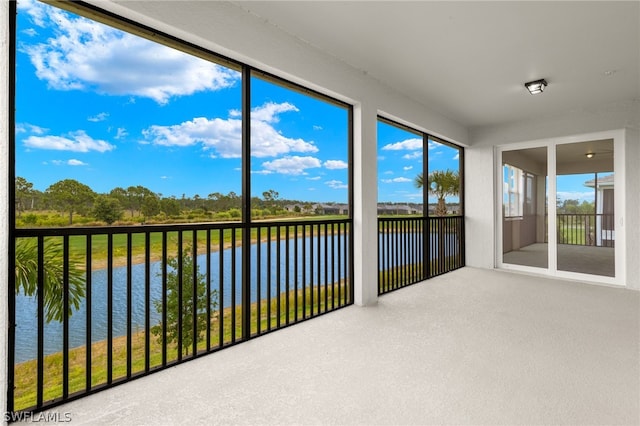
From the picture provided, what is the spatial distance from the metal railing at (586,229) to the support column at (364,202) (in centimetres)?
324

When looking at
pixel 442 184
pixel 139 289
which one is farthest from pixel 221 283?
pixel 442 184

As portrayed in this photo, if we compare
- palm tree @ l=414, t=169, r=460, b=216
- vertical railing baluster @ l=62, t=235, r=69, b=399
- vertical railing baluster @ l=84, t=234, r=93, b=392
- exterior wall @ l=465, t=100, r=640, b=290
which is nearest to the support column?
palm tree @ l=414, t=169, r=460, b=216

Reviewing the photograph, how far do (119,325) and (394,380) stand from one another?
1.68m

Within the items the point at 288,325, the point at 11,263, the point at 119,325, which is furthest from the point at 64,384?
the point at 288,325

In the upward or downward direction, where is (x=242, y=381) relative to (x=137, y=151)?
downward

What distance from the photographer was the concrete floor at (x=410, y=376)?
4.94 ft

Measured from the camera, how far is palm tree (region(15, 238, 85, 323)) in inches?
61.7

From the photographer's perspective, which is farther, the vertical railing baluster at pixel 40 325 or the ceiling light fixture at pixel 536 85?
the ceiling light fixture at pixel 536 85

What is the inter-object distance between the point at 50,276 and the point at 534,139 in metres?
5.80

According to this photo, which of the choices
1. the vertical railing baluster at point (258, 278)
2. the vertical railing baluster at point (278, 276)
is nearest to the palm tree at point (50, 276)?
the vertical railing baluster at point (258, 278)

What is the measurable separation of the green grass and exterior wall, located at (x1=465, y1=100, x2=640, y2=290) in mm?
3588

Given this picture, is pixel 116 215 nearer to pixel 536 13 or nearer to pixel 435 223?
pixel 536 13

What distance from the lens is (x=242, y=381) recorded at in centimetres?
179

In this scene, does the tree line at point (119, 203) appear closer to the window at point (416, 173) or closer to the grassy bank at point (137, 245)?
the grassy bank at point (137, 245)
